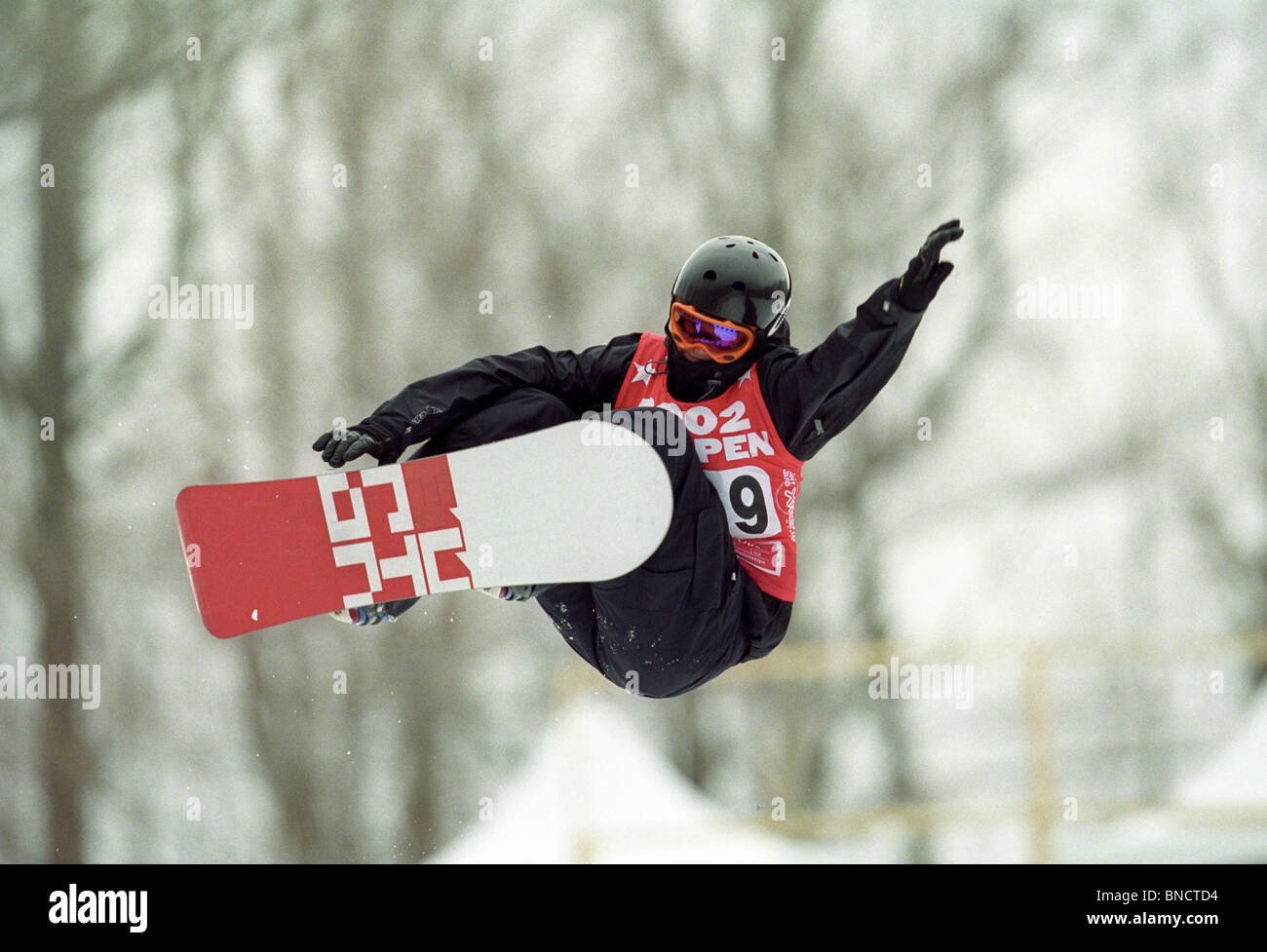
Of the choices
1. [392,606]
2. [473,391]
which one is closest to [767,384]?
[473,391]

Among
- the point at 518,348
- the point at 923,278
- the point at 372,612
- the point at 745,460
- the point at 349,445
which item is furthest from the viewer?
the point at 518,348

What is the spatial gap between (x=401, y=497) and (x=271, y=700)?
5.17 meters

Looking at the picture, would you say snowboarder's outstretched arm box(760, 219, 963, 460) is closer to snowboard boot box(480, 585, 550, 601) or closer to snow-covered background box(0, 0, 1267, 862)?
snowboard boot box(480, 585, 550, 601)

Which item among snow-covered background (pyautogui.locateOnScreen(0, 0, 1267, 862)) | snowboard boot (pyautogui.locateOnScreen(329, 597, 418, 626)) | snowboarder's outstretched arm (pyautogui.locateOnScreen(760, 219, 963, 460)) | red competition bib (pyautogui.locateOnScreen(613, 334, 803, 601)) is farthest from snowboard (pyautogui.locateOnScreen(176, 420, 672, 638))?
snow-covered background (pyautogui.locateOnScreen(0, 0, 1267, 862))

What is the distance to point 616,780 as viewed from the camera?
629 centimetres

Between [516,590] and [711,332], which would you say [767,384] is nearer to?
[711,332]

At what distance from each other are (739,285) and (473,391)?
23.3 inches

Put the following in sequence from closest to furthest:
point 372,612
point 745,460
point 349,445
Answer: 1. point 349,445
2. point 745,460
3. point 372,612

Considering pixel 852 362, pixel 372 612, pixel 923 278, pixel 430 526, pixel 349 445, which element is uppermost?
pixel 923 278

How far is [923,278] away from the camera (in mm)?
2516

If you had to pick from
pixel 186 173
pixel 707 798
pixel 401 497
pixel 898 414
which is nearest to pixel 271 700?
pixel 707 798

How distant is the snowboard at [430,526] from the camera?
2.67m

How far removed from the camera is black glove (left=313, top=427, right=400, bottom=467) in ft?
8.55

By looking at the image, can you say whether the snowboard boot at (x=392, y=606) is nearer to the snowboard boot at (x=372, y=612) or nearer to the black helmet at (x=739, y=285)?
the snowboard boot at (x=372, y=612)
